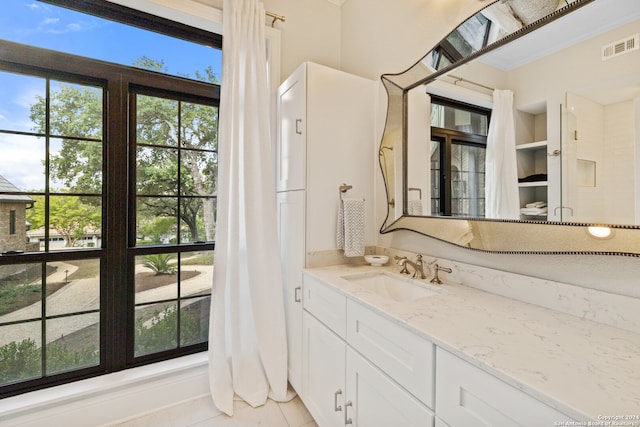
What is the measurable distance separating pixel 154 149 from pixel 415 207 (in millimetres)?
1651

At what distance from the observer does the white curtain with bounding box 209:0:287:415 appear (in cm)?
166

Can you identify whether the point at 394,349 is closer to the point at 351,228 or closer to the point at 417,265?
the point at 417,265

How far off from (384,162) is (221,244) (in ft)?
3.72

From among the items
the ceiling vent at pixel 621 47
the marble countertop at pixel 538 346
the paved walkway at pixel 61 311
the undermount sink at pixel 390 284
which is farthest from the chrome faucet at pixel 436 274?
the paved walkway at pixel 61 311

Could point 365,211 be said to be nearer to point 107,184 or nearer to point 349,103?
point 349,103

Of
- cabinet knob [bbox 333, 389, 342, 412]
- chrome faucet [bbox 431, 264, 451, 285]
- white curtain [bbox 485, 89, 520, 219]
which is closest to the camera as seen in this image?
white curtain [bbox 485, 89, 520, 219]

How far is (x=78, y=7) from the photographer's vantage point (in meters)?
1.53

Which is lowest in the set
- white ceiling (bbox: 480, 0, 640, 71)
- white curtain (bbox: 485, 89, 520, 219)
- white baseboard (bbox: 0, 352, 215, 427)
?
white baseboard (bbox: 0, 352, 215, 427)

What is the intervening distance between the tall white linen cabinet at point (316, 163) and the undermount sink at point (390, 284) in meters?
0.26

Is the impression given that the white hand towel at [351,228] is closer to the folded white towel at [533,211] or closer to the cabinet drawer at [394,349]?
the cabinet drawer at [394,349]

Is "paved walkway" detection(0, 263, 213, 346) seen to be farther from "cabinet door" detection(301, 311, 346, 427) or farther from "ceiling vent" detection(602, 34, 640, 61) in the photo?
"ceiling vent" detection(602, 34, 640, 61)

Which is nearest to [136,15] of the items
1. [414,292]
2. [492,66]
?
[492,66]

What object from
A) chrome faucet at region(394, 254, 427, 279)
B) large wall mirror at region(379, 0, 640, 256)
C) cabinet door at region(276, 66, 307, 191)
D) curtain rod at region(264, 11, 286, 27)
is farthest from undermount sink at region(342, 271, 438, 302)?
curtain rod at region(264, 11, 286, 27)

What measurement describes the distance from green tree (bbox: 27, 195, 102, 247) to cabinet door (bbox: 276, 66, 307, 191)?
1.11m
